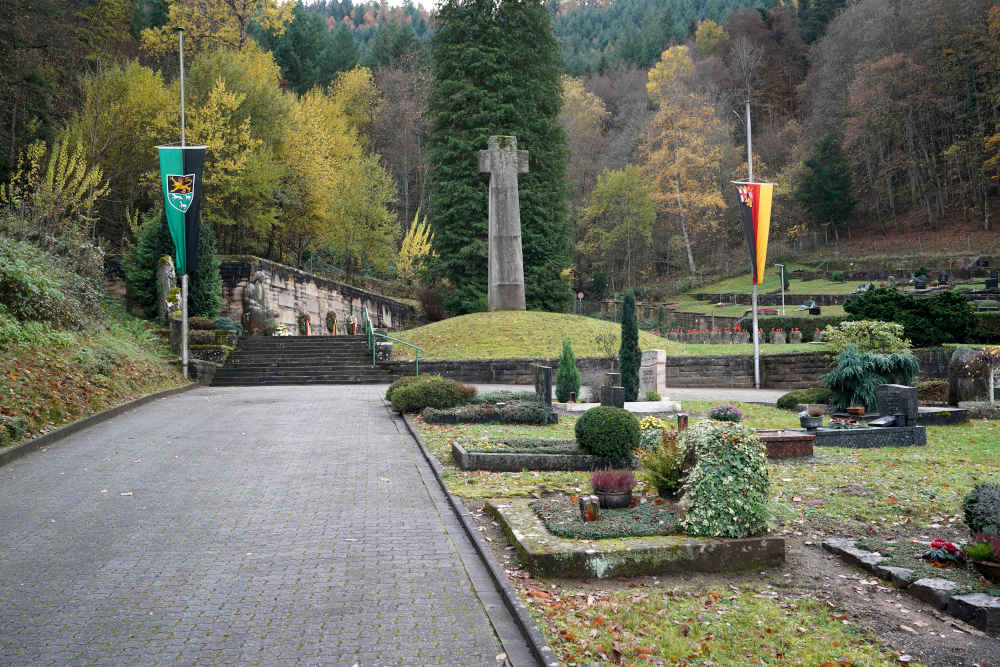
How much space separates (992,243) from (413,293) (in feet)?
125

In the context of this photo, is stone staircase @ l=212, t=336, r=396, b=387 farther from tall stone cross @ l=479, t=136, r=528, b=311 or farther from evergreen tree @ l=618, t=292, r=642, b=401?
evergreen tree @ l=618, t=292, r=642, b=401

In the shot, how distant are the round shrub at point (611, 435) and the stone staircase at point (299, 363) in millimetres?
15749

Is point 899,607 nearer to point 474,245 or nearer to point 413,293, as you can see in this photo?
point 474,245

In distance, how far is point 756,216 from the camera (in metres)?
23.3

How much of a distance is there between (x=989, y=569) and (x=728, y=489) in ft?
6.68

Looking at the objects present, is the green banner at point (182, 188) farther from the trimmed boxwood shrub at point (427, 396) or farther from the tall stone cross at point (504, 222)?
the tall stone cross at point (504, 222)

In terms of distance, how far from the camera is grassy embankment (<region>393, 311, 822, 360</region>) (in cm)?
2762

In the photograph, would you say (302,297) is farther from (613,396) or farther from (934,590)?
(934,590)

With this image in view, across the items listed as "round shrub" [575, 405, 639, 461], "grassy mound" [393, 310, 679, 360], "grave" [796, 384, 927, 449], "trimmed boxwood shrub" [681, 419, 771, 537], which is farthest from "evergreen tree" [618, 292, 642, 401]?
"trimmed boxwood shrub" [681, 419, 771, 537]

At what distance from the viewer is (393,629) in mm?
5379

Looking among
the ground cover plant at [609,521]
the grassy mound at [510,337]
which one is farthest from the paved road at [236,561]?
the grassy mound at [510,337]

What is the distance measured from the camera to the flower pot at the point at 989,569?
19.3ft

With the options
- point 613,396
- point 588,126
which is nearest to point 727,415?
point 613,396

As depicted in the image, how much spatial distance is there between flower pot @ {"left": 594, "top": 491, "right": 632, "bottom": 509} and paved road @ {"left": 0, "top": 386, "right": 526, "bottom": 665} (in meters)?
1.58
